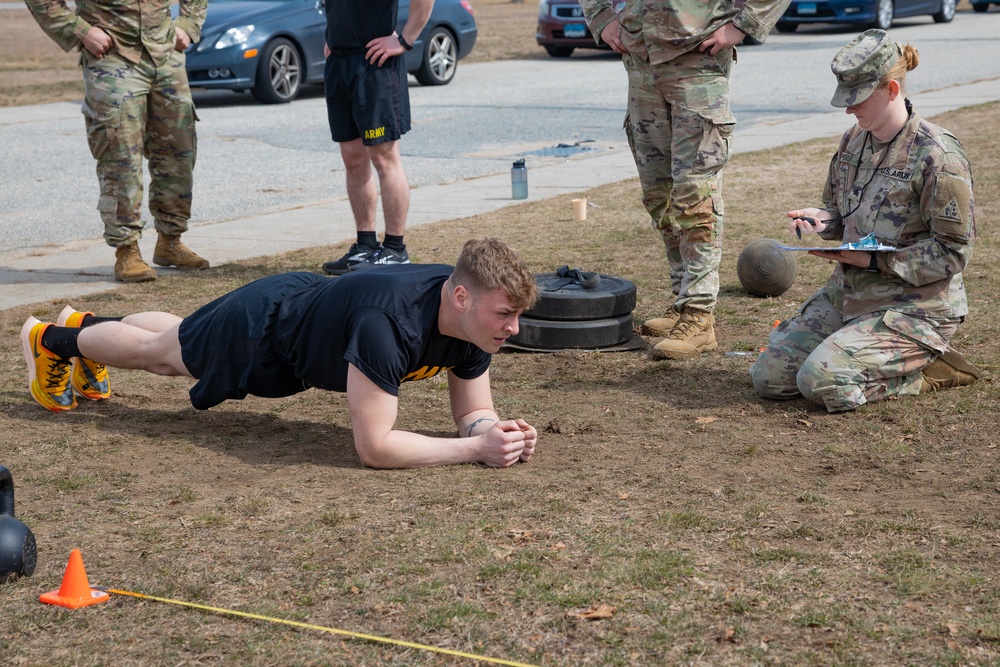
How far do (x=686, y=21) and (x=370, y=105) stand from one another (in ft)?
7.73

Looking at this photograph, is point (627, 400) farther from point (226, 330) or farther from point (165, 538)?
point (165, 538)

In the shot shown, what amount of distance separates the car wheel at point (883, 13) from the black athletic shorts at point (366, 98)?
18.7 m

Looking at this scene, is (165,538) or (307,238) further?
(307,238)

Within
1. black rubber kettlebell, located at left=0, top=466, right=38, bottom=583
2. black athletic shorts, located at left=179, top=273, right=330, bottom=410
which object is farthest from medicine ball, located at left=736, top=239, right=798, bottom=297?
black rubber kettlebell, located at left=0, top=466, right=38, bottom=583

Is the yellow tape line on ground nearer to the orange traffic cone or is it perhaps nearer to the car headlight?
the orange traffic cone

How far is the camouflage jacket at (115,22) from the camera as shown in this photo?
7.41 meters

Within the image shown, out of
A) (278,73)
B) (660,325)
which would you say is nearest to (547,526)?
(660,325)

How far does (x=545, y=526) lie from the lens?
3.92 m

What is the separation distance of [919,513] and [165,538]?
237 cm

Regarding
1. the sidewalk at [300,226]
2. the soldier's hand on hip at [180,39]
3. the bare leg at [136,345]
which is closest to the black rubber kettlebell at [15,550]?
the bare leg at [136,345]

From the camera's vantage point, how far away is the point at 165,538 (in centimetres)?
386

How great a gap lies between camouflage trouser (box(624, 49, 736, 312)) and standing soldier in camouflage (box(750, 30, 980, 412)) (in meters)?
0.75

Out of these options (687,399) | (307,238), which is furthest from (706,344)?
(307,238)

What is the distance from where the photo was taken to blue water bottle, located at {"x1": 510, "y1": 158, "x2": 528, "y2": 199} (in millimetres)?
10109
